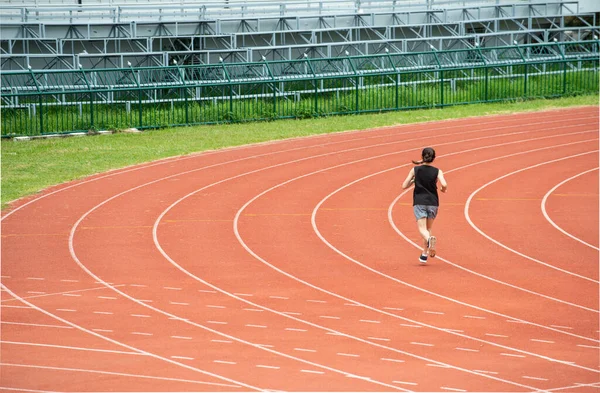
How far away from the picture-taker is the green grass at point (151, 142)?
21453 mm

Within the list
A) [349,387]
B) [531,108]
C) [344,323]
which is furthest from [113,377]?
[531,108]

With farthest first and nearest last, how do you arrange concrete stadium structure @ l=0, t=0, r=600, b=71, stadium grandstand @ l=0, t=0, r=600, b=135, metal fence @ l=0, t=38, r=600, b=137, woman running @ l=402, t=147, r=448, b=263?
concrete stadium structure @ l=0, t=0, r=600, b=71 < stadium grandstand @ l=0, t=0, r=600, b=135 < metal fence @ l=0, t=38, r=600, b=137 < woman running @ l=402, t=147, r=448, b=263

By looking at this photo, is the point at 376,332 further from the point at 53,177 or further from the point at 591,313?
the point at 53,177

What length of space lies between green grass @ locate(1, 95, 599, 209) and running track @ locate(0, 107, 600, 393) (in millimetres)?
1147

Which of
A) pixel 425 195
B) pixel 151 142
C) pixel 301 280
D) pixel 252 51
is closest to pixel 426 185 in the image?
pixel 425 195

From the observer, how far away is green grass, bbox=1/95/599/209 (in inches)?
845

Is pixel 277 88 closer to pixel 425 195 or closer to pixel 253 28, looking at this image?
pixel 253 28

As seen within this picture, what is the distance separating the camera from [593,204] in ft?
58.1

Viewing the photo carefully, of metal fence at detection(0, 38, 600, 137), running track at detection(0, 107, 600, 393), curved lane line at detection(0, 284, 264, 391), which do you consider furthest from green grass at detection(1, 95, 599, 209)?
curved lane line at detection(0, 284, 264, 391)

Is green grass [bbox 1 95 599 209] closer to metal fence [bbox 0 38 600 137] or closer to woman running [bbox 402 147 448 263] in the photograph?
metal fence [bbox 0 38 600 137]

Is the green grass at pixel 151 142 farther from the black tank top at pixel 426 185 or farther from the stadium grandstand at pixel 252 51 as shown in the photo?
the black tank top at pixel 426 185

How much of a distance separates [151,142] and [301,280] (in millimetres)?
13702

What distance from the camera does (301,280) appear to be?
496 inches

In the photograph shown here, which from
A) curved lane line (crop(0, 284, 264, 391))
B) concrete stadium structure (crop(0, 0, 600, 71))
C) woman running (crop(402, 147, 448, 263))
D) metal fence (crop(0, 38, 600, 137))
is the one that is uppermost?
concrete stadium structure (crop(0, 0, 600, 71))
